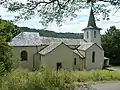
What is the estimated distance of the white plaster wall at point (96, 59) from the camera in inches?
1777

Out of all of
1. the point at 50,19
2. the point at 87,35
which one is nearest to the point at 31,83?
the point at 50,19

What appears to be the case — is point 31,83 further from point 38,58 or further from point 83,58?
point 83,58

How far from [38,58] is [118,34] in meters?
28.7

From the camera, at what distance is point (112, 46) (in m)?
60.9

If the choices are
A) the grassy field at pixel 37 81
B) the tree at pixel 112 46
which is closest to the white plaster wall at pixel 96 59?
the tree at pixel 112 46

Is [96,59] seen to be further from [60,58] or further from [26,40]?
[26,40]

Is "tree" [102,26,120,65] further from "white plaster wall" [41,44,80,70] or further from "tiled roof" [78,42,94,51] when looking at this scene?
"white plaster wall" [41,44,80,70]

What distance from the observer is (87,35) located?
176 ft

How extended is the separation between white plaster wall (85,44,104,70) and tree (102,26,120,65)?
13.1m

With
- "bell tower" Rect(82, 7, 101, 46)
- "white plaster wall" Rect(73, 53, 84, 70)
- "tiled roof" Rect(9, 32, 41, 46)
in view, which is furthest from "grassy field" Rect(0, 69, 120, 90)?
"bell tower" Rect(82, 7, 101, 46)

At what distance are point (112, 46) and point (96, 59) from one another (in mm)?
15251

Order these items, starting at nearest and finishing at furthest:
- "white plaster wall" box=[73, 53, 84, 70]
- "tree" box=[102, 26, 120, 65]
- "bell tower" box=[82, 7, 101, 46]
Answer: "white plaster wall" box=[73, 53, 84, 70]
"bell tower" box=[82, 7, 101, 46]
"tree" box=[102, 26, 120, 65]

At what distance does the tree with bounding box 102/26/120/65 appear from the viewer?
2379 inches

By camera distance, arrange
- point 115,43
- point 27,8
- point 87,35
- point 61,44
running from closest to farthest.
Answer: point 27,8
point 61,44
point 87,35
point 115,43
